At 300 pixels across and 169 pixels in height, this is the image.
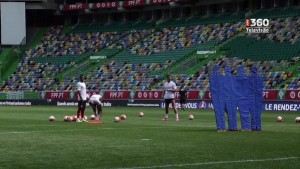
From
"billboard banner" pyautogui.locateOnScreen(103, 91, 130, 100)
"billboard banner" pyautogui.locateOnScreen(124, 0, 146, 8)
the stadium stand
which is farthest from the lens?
"billboard banner" pyautogui.locateOnScreen(124, 0, 146, 8)

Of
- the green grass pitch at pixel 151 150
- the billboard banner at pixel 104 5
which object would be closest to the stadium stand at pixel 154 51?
the billboard banner at pixel 104 5

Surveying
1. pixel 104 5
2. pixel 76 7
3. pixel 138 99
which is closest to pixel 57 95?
pixel 138 99

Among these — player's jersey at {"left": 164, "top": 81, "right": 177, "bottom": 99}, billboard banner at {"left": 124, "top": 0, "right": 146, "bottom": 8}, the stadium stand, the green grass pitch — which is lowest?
the green grass pitch

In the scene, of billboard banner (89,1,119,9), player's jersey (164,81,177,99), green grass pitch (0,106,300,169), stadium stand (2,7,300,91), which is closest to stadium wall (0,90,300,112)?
stadium stand (2,7,300,91)

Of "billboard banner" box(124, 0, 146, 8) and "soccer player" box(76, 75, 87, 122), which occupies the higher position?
"billboard banner" box(124, 0, 146, 8)

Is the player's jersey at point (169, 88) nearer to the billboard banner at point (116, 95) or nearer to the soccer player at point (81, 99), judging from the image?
the soccer player at point (81, 99)

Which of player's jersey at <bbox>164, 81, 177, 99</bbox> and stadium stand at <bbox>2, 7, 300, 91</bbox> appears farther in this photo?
stadium stand at <bbox>2, 7, 300, 91</bbox>

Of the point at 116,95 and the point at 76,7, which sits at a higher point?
the point at 76,7

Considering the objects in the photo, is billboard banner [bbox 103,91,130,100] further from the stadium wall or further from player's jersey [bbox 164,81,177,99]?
player's jersey [bbox 164,81,177,99]

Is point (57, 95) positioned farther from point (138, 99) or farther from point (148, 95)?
point (148, 95)

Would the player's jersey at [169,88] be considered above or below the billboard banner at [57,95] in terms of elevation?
above

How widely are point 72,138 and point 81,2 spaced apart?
6942 centimetres

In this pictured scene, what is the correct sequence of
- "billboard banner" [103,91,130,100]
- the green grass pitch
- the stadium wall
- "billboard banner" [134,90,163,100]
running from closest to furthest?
the green grass pitch
the stadium wall
"billboard banner" [134,90,163,100]
"billboard banner" [103,91,130,100]

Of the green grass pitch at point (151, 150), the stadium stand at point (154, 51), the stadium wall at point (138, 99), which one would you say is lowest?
the stadium wall at point (138, 99)
